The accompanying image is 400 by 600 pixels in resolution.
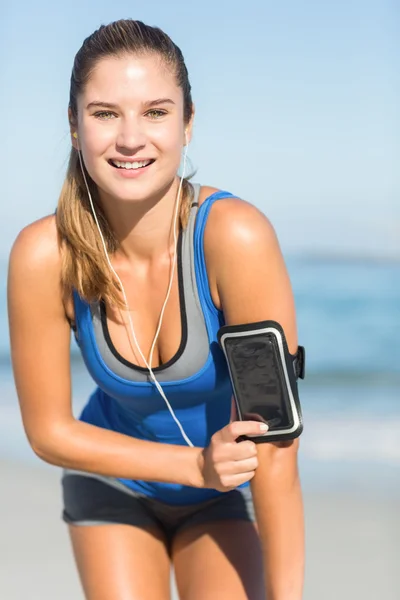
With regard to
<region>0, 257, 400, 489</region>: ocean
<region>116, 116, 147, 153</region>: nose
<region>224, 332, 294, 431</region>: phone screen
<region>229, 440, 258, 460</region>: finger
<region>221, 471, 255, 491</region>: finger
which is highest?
<region>116, 116, 147, 153</region>: nose

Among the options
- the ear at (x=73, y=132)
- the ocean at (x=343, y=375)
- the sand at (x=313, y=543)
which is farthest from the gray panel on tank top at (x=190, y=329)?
the ocean at (x=343, y=375)

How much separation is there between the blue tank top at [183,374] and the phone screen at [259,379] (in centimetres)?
15

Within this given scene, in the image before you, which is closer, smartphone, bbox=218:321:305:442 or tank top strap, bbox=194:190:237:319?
smartphone, bbox=218:321:305:442

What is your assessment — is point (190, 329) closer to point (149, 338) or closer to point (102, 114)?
point (149, 338)

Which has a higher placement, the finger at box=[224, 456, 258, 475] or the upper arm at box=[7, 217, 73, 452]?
the upper arm at box=[7, 217, 73, 452]

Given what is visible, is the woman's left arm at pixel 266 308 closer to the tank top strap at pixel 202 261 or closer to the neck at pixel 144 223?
the tank top strap at pixel 202 261

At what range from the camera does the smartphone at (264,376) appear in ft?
7.29

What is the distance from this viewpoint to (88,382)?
702cm

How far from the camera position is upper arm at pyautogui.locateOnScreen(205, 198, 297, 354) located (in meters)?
2.29

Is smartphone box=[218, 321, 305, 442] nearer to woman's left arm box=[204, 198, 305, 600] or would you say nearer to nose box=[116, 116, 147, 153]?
woman's left arm box=[204, 198, 305, 600]

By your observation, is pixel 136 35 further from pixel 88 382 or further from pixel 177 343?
pixel 88 382

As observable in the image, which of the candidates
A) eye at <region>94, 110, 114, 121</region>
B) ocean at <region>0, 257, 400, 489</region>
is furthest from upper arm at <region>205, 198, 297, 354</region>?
ocean at <region>0, 257, 400, 489</region>

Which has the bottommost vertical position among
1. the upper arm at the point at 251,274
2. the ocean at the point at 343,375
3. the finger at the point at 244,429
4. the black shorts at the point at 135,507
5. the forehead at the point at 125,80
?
the ocean at the point at 343,375

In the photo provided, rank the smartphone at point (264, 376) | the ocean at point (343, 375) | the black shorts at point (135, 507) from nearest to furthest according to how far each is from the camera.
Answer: the smartphone at point (264, 376), the black shorts at point (135, 507), the ocean at point (343, 375)
